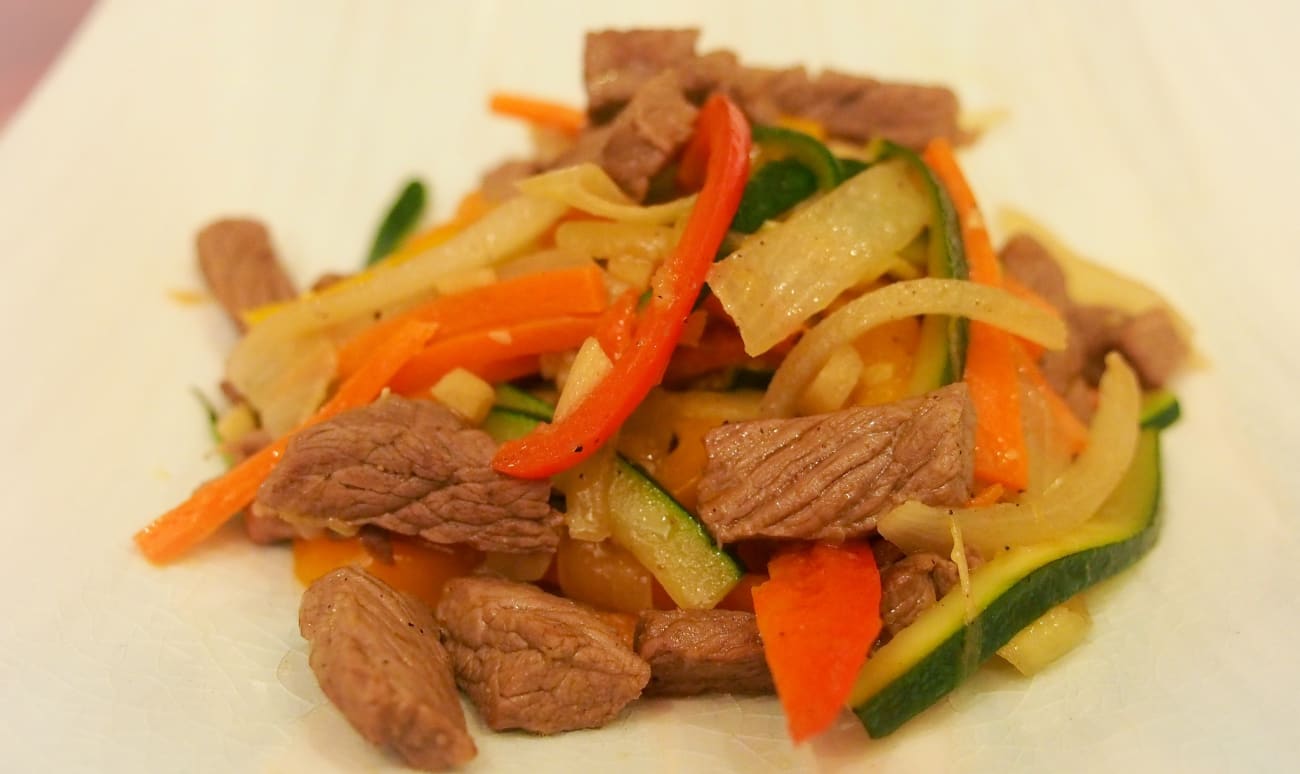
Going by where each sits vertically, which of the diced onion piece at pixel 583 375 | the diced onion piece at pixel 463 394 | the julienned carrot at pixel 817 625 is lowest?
the julienned carrot at pixel 817 625

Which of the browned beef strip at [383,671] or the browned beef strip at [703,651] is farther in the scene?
the browned beef strip at [703,651]

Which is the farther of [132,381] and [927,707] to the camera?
[132,381]

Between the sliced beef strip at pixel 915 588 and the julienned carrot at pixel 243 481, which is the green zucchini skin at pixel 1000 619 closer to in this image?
the sliced beef strip at pixel 915 588

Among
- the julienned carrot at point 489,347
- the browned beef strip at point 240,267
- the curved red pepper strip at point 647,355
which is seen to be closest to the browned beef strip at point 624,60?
the curved red pepper strip at point 647,355

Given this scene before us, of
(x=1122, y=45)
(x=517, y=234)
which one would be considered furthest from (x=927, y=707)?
(x=1122, y=45)

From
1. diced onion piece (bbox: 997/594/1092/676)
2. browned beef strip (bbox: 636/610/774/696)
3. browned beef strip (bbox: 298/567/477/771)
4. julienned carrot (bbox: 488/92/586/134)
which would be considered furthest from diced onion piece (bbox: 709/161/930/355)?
julienned carrot (bbox: 488/92/586/134)

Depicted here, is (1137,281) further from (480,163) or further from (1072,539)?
(480,163)

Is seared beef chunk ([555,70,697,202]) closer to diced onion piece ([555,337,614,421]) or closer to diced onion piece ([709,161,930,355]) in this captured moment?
diced onion piece ([709,161,930,355])
